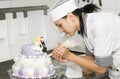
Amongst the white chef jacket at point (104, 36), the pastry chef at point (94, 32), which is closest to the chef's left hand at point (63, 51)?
the pastry chef at point (94, 32)

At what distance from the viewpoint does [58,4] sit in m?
1.24

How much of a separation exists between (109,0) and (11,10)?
0.68 meters

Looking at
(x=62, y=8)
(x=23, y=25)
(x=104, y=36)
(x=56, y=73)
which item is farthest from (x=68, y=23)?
(x=23, y=25)

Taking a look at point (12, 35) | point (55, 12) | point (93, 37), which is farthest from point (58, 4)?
point (12, 35)

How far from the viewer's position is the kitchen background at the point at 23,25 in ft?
5.56

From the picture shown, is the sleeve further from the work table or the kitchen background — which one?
the kitchen background

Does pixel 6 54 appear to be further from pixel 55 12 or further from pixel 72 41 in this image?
pixel 55 12

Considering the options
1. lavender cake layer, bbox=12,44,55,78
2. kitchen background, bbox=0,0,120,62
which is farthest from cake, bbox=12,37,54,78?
kitchen background, bbox=0,0,120,62

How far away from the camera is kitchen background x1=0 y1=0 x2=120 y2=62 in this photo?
1.70 metres

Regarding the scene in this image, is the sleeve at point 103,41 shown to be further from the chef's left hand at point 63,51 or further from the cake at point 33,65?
the cake at point 33,65

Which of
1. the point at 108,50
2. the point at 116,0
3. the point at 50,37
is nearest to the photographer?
the point at 108,50

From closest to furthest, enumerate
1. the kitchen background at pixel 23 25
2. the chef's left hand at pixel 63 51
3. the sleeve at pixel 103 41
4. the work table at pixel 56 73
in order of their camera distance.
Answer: the sleeve at pixel 103 41, the chef's left hand at pixel 63 51, the work table at pixel 56 73, the kitchen background at pixel 23 25

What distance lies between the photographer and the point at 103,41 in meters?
1.12

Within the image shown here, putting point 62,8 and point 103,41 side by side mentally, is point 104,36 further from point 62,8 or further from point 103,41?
point 62,8
